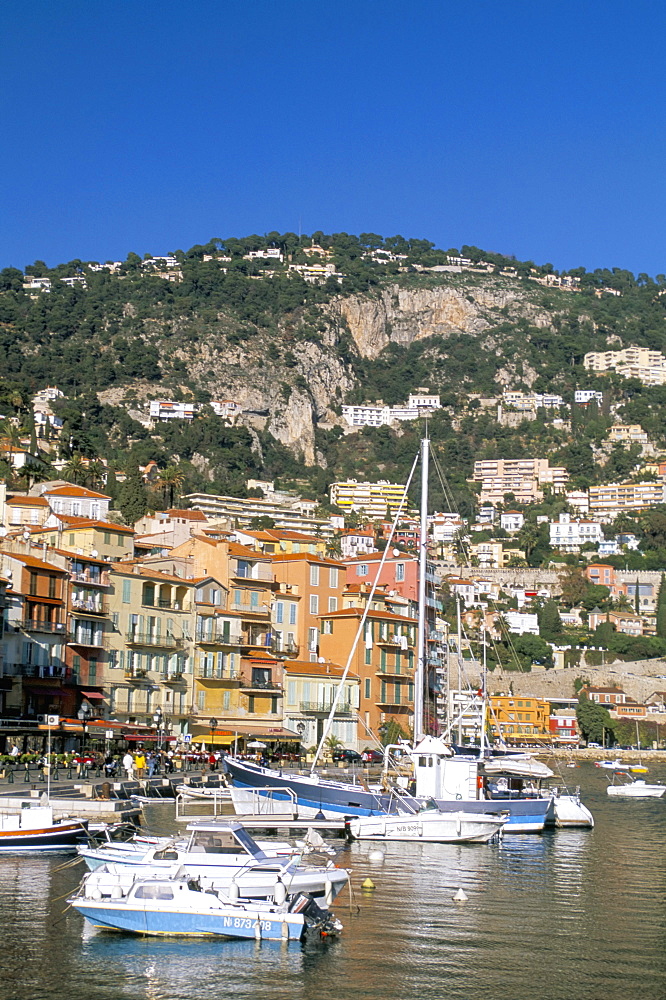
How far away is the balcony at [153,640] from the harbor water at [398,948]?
95.5 ft

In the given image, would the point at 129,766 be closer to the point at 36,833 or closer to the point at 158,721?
the point at 158,721

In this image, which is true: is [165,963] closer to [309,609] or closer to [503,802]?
[503,802]

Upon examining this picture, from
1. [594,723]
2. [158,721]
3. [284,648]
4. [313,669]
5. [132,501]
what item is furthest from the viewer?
[594,723]

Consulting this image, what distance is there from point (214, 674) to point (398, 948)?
44.9 meters

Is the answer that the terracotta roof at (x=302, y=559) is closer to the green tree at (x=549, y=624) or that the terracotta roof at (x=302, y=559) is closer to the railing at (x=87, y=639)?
the railing at (x=87, y=639)

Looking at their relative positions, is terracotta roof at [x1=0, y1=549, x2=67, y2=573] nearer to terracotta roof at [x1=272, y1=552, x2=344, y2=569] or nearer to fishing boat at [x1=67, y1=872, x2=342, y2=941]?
terracotta roof at [x1=272, y1=552, x2=344, y2=569]

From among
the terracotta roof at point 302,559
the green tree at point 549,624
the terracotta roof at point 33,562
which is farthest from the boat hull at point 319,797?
the green tree at point 549,624

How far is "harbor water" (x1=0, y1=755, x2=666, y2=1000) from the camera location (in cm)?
2322

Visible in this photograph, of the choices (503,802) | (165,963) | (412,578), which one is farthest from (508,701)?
A: (165,963)

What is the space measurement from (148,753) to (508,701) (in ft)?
332

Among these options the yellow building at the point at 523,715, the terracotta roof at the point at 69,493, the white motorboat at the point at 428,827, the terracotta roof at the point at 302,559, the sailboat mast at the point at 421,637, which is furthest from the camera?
the yellow building at the point at 523,715

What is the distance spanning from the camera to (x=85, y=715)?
60688mm

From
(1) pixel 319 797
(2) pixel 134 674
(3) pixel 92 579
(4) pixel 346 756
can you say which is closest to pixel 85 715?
(2) pixel 134 674

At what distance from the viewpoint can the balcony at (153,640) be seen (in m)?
66.1
